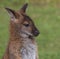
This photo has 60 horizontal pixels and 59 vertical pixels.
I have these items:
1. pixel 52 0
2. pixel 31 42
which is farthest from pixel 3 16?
pixel 31 42

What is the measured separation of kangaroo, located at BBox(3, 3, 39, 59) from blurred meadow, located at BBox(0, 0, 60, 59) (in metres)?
1.86

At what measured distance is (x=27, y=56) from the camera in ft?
27.4

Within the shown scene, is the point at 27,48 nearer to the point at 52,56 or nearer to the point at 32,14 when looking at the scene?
the point at 52,56

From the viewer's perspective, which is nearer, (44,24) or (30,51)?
(30,51)

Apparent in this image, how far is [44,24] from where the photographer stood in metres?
14.4

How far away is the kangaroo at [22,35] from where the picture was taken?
8227 mm

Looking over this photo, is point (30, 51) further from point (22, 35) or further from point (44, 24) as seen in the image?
point (44, 24)

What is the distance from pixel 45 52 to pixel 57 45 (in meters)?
0.86

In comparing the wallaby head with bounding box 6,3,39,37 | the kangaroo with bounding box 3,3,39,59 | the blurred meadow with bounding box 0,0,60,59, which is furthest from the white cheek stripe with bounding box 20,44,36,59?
the blurred meadow with bounding box 0,0,60,59

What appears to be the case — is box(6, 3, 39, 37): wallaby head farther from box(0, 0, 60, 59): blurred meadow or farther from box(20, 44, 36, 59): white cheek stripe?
box(0, 0, 60, 59): blurred meadow

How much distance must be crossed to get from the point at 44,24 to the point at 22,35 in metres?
6.08

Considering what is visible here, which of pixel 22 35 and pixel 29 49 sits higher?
pixel 22 35

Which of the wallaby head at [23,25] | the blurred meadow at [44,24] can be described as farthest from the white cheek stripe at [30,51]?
the blurred meadow at [44,24]

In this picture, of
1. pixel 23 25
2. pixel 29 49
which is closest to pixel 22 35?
pixel 23 25
